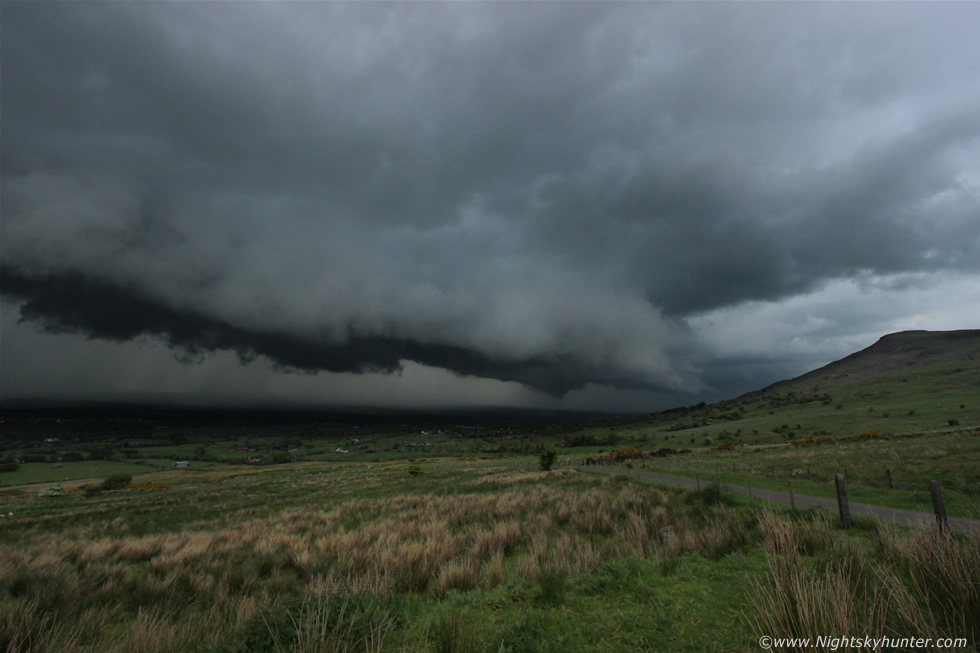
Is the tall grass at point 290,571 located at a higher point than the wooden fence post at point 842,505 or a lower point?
lower

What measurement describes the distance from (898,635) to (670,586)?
12.1 ft

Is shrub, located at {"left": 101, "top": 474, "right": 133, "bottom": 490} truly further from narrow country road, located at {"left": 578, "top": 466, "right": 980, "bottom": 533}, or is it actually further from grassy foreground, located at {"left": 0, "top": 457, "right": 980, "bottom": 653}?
narrow country road, located at {"left": 578, "top": 466, "right": 980, "bottom": 533}

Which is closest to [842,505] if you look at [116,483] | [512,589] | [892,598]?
[892,598]

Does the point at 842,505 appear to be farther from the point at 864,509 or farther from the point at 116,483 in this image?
the point at 116,483

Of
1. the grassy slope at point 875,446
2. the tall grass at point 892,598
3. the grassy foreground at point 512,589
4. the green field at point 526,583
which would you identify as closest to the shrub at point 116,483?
the green field at point 526,583

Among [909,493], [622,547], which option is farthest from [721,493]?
[622,547]

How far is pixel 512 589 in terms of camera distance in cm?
735

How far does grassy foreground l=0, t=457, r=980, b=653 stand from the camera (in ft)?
14.6

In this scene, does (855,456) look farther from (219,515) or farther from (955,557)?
(219,515)

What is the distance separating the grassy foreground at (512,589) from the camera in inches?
176

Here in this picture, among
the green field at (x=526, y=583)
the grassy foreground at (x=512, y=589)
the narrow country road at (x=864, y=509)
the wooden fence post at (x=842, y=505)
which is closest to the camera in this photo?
the grassy foreground at (x=512, y=589)

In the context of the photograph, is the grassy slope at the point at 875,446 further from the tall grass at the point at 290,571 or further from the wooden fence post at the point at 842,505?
the tall grass at the point at 290,571

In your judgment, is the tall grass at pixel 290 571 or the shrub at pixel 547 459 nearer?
the tall grass at pixel 290 571

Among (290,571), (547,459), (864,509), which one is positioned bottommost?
(547,459)
